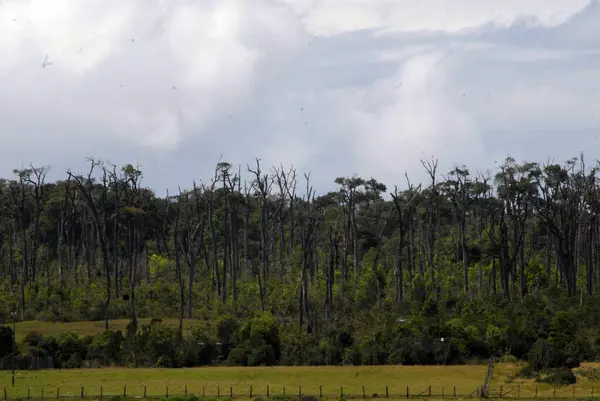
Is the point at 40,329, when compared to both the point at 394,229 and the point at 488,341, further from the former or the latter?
the point at 394,229

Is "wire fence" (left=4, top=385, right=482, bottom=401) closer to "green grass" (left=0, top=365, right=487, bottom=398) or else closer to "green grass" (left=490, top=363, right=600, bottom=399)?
"green grass" (left=0, top=365, right=487, bottom=398)

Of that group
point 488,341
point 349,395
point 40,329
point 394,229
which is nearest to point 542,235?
point 394,229

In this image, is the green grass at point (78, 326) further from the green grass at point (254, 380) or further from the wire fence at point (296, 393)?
the wire fence at point (296, 393)

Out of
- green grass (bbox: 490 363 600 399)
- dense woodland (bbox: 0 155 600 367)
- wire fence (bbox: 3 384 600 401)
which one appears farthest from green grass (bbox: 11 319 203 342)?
green grass (bbox: 490 363 600 399)

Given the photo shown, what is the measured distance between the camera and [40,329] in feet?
232

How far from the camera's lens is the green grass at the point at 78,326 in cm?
6891

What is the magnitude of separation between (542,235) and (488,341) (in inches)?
2666

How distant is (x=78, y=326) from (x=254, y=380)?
2483cm

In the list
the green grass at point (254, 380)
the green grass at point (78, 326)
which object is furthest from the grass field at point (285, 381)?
the green grass at point (78, 326)

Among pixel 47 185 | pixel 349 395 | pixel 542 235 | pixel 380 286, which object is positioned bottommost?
pixel 349 395

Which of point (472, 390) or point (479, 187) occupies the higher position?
point (479, 187)

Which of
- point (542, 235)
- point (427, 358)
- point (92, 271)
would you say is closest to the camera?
point (427, 358)

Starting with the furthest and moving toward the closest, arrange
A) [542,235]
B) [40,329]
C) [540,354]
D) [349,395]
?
1. [542,235]
2. [40,329]
3. [540,354]
4. [349,395]

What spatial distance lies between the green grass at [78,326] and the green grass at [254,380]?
12643mm
